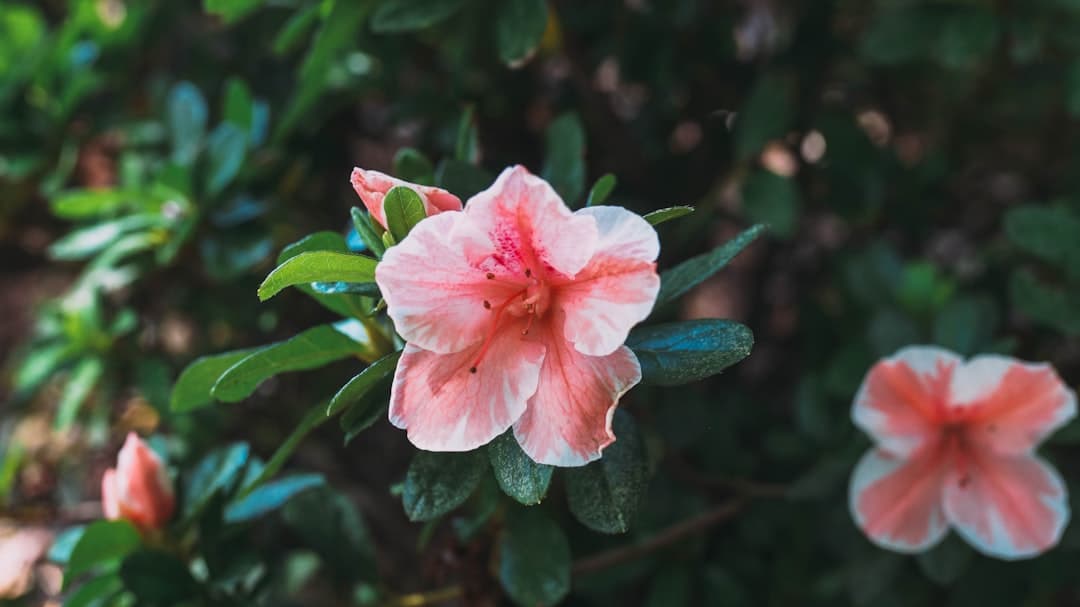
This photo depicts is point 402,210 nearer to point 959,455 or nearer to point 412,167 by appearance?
point 412,167

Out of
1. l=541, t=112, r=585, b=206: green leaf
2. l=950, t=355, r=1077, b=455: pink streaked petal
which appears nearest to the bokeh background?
l=541, t=112, r=585, b=206: green leaf

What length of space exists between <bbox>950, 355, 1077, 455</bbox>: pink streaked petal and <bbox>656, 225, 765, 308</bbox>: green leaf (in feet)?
1.24

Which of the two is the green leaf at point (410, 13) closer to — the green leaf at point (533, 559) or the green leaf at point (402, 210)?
the green leaf at point (402, 210)

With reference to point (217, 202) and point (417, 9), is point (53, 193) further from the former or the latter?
point (417, 9)

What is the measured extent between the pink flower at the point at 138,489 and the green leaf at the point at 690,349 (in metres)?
0.61

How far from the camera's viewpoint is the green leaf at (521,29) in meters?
1.39

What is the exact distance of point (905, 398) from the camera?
1.31 m

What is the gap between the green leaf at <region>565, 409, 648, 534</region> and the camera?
1024 mm

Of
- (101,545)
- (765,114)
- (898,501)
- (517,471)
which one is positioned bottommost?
(898,501)


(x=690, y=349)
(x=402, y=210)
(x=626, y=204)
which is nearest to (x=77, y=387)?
(x=626, y=204)

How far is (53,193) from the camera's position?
1.90 meters

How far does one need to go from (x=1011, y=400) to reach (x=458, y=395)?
70 centimetres

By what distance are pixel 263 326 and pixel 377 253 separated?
0.83 m

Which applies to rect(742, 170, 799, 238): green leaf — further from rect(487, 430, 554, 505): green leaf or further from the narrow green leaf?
rect(487, 430, 554, 505): green leaf
